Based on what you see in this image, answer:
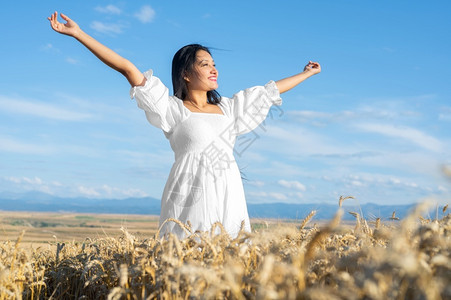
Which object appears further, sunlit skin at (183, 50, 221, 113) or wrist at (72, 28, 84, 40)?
sunlit skin at (183, 50, 221, 113)

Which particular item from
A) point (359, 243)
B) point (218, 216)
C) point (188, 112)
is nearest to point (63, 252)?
point (218, 216)

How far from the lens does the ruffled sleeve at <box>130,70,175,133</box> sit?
464 centimetres

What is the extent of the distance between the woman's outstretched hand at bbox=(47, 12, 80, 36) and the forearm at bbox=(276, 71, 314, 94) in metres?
2.41

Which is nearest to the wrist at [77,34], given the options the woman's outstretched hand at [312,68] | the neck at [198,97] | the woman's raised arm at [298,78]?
the neck at [198,97]

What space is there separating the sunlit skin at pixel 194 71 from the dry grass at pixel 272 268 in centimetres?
171

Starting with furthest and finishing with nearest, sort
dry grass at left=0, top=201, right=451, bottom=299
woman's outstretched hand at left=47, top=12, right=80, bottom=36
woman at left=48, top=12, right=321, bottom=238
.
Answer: woman at left=48, top=12, right=321, bottom=238
woman's outstretched hand at left=47, top=12, right=80, bottom=36
dry grass at left=0, top=201, right=451, bottom=299

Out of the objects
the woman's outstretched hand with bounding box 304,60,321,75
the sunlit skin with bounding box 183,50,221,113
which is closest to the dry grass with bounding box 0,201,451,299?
the sunlit skin with bounding box 183,50,221,113

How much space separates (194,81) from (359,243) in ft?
10.6

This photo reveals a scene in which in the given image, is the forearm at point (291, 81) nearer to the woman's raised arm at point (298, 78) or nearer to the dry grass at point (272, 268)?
the woman's raised arm at point (298, 78)

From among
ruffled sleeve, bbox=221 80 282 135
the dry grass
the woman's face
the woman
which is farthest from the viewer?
ruffled sleeve, bbox=221 80 282 135

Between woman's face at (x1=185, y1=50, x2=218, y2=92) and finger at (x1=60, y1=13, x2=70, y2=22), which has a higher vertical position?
finger at (x1=60, y1=13, x2=70, y2=22)

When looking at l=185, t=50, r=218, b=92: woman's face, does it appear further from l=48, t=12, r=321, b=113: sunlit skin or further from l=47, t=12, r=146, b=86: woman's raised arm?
l=47, t=12, r=146, b=86: woman's raised arm

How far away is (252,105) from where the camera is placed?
5430mm

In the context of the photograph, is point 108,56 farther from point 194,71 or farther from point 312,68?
point 312,68
